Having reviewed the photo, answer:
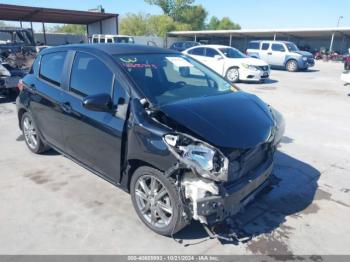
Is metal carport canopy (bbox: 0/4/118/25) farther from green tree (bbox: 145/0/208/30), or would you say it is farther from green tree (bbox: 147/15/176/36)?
green tree (bbox: 145/0/208/30)

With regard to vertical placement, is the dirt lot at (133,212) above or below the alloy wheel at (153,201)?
below

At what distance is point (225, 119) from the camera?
312 centimetres

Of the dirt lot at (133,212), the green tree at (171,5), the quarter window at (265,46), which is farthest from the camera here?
the green tree at (171,5)

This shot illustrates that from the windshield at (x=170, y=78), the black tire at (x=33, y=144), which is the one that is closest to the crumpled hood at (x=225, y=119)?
the windshield at (x=170, y=78)

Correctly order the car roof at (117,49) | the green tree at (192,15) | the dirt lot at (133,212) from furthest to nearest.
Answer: the green tree at (192,15) → the car roof at (117,49) → the dirt lot at (133,212)

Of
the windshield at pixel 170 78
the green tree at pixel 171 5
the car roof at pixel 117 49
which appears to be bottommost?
the windshield at pixel 170 78

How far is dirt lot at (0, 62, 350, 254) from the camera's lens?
301 cm

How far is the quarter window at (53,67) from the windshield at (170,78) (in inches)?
43.0

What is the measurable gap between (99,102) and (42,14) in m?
32.2

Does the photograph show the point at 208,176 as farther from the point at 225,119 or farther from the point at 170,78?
the point at 170,78

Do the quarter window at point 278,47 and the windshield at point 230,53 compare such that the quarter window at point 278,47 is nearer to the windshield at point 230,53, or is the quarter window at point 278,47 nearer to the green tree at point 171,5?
the windshield at point 230,53

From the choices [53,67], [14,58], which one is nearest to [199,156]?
[53,67]

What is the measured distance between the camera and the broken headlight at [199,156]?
2.64 metres

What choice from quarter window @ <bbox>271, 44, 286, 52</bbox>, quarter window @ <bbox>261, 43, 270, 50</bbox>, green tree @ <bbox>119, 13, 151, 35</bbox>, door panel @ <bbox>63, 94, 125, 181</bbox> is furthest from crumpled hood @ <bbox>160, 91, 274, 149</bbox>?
green tree @ <bbox>119, 13, 151, 35</bbox>
